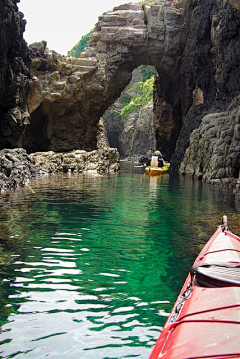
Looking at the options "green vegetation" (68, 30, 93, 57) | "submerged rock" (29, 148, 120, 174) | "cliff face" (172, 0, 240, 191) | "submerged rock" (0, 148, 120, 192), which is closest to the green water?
"submerged rock" (0, 148, 120, 192)

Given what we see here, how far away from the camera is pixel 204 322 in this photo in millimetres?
2428

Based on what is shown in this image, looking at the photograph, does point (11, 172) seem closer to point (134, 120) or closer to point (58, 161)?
point (58, 161)

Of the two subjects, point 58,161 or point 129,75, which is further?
point 129,75

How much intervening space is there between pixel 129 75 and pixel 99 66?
342 cm

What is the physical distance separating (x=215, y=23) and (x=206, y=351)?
88.0 ft

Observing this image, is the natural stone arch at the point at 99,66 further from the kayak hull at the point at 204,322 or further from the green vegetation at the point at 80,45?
the green vegetation at the point at 80,45

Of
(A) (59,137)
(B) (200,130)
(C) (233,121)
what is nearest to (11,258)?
(C) (233,121)

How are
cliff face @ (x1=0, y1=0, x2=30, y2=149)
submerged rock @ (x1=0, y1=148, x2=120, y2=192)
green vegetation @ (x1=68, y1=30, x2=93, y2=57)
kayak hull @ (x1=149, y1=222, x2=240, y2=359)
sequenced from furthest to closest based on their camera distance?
green vegetation @ (x1=68, y1=30, x2=93, y2=57) → cliff face @ (x1=0, y1=0, x2=30, y2=149) → submerged rock @ (x1=0, y1=148, x2=120, y2=192) → kayak hull @ (x1=149, y1=222, x2=240, y2=359)

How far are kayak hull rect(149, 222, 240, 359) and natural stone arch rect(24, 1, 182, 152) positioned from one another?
86.7 feet

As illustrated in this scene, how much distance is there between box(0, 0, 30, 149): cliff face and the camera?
1891 centimetres

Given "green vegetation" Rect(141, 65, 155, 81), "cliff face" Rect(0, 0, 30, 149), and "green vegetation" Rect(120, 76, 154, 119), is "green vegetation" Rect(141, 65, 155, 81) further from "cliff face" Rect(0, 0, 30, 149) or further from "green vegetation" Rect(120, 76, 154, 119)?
"cliff face" Rect(0, 0, 30, 149)

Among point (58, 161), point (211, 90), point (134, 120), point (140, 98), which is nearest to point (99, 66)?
point (58, 161)

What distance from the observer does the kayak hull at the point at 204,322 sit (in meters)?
2.06

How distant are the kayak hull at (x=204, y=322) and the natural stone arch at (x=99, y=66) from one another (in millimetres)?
26438
